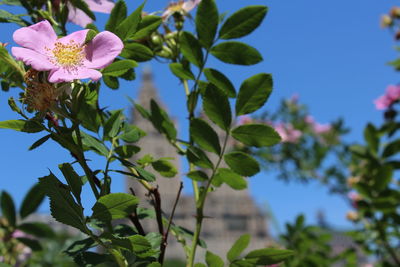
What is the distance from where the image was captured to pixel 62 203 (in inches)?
10.0

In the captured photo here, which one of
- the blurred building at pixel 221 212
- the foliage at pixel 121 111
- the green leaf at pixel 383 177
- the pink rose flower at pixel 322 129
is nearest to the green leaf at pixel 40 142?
the foliage at pixel 121 111

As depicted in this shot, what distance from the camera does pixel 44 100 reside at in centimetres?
26

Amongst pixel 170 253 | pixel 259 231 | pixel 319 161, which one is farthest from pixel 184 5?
pixel 259 231

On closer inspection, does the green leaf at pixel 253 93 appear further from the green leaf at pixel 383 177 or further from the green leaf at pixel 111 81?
the green leaf at pixel 383 177

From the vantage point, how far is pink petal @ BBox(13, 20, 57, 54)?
0.84 feet

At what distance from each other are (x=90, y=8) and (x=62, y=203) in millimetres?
203

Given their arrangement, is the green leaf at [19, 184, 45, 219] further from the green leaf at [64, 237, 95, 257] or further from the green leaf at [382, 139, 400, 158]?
the green leaf at [382, 139, 400, 158]

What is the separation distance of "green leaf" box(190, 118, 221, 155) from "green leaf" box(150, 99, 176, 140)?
0.06 m

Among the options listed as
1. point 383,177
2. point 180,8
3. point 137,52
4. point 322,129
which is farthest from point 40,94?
point 322,129

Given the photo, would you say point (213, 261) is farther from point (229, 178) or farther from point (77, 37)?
point (77, 37)

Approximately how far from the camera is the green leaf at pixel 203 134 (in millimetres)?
372

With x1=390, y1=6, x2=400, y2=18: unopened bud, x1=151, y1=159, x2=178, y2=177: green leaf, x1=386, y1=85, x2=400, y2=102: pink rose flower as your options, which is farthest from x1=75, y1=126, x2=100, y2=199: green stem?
x1=390, y1=6, x2=400, y2=18: unopened bud

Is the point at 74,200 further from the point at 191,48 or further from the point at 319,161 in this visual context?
the point at 319,161

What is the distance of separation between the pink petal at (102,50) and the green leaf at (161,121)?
0.15 metres
